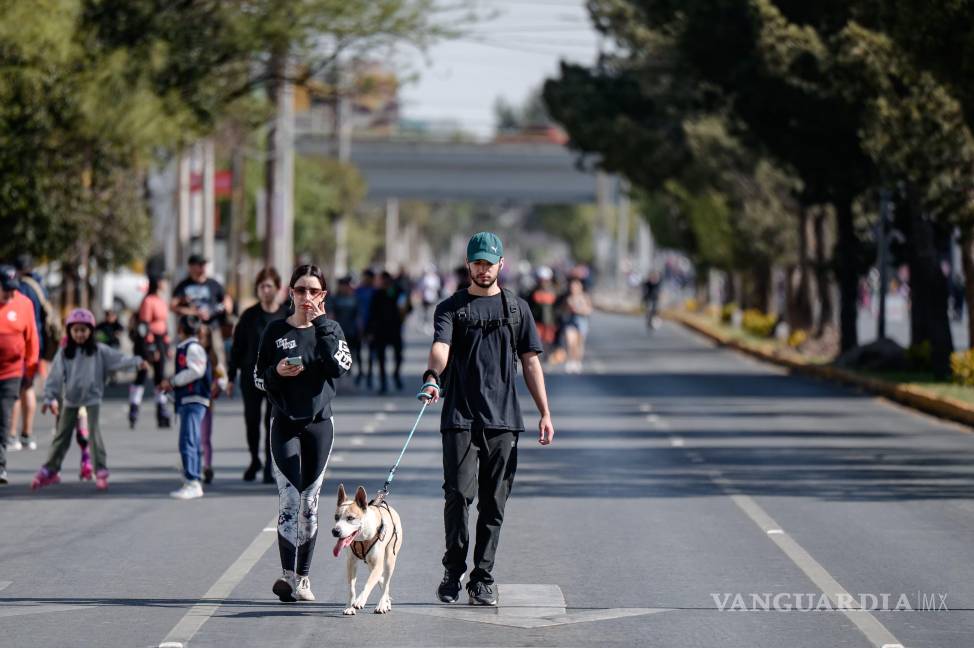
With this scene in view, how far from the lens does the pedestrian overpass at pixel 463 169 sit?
8944cm

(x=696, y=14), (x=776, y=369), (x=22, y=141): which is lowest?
(x=776, y=369)

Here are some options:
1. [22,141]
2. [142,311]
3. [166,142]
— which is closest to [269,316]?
[142,311]

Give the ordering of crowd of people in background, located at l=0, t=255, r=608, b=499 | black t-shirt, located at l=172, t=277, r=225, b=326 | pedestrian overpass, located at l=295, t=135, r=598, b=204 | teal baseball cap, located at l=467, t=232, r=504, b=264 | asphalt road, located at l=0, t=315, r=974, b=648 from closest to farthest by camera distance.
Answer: asphalt road, located at l=0, t=315, r=974, b=648, teal baseball cap, located at l=467, t=232, r=504, b=264, crowd of people in background, located at l=0, t=255, r=608, b=499, black t-shirt, located at l=172, t=277, r=225, b=326, pedestrian overpass, located at l=295, t=135, r=598, b=204

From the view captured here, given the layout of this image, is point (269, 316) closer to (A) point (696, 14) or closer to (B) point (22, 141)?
(B) point (22, 141)

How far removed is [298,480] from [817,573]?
3112mm

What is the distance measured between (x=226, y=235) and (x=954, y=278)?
25.6m

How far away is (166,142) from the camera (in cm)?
3042

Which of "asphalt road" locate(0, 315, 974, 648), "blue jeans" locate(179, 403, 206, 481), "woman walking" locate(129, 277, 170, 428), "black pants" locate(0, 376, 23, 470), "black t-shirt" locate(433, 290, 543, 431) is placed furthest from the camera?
"woman walking" locate(129, 277, 170, 428)

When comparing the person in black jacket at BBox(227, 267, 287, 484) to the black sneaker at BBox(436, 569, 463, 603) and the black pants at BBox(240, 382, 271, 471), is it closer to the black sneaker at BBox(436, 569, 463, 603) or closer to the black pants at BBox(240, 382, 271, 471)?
the black pants at BBox(240, 382, 271, 471)

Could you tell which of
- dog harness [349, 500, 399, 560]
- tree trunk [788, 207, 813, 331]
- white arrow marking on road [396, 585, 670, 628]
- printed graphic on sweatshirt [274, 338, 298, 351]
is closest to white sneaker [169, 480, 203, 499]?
printed graphic on sweatshirt [274, 338, 298, 351]

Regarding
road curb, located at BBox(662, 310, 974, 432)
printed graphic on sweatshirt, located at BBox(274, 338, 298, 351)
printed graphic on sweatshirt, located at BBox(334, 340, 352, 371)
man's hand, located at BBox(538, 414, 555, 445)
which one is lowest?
road curb, located at BBox(662, 310, 974, 432)

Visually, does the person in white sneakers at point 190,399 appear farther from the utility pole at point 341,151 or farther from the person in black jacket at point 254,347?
the utility pole at point 341,151

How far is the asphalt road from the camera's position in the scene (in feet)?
31.1

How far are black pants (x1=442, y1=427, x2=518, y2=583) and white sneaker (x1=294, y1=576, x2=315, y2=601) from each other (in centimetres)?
76
